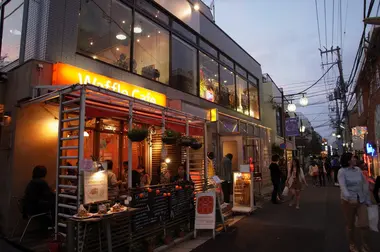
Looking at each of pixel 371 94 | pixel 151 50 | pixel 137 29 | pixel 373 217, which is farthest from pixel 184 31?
pixel 371 94

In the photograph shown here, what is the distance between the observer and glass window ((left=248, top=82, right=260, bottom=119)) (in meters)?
19.7

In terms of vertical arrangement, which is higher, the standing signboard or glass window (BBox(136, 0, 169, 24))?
glass window (BBox(136, 0, 169, 24))

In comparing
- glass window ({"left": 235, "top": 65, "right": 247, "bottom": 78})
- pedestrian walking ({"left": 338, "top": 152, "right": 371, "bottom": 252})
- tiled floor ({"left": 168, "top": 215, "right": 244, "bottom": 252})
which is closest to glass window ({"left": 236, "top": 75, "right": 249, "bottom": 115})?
glass window ({"left": 235, "top": 65, "right": 247, "bottom": 78})

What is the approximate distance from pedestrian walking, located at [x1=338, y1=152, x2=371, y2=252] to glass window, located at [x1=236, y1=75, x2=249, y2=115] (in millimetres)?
12220

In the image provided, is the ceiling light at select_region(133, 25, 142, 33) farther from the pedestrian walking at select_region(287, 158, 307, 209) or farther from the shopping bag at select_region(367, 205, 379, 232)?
the shopping bag at select_region(367, 205, 379, 232)

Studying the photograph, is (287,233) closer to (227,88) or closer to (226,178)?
(226,178)

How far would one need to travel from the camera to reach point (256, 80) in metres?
21.0

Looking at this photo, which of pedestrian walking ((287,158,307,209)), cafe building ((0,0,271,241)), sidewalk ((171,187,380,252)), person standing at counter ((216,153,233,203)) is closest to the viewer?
sidewalk ((171,187,380,252))

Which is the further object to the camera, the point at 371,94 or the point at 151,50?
the point at 371,94

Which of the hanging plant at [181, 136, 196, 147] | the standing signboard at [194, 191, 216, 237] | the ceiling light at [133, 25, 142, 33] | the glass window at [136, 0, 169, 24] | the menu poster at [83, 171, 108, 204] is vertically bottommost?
the standing signboard at [194, 191, 216, 237]

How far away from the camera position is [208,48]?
14.8 meters

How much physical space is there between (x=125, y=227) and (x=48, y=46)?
464cm

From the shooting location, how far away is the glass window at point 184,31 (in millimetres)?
12256

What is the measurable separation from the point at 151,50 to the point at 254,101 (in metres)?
11.3
